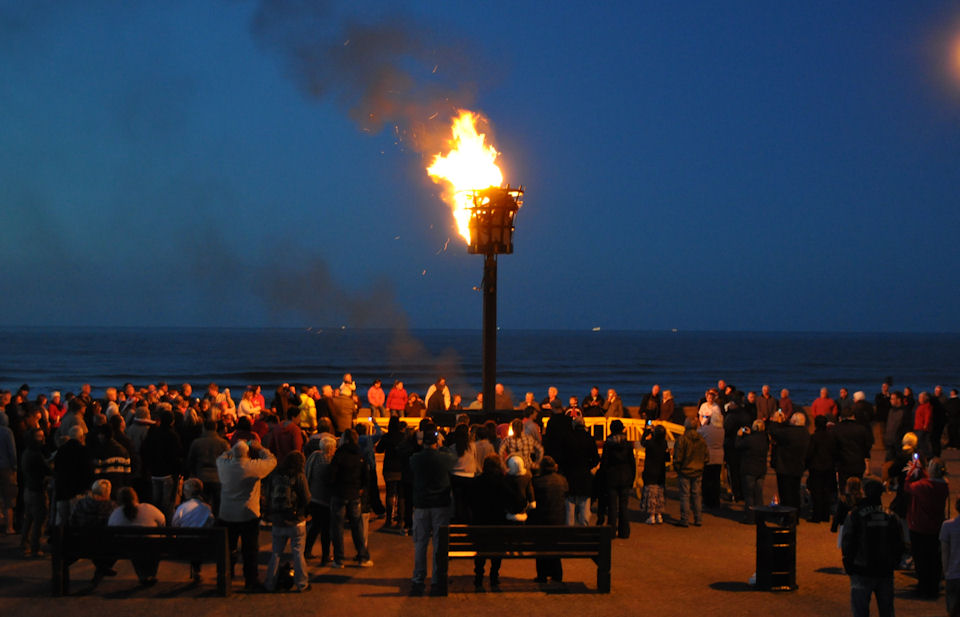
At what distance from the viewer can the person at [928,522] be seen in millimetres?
8984

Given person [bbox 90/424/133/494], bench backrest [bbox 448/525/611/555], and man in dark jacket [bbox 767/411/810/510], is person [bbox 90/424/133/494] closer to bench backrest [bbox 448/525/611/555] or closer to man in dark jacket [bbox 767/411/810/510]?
bench backrest [bbox 448/525/611/555]

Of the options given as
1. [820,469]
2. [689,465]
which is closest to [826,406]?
[820,469]

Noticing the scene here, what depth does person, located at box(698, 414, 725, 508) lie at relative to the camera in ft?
44.8

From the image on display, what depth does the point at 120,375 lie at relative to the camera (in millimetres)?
69500

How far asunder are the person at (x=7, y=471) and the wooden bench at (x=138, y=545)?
11.0ft

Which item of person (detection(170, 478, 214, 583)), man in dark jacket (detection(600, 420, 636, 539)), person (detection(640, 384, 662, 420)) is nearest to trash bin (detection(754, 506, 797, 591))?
man in dark jacket (detection(600, 420, 636, 539))

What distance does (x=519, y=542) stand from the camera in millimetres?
8891

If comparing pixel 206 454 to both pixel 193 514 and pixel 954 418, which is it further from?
pixel 954 418

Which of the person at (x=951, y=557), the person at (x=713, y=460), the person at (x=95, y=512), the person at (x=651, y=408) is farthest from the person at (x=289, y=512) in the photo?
the person at (x=651, y=408)

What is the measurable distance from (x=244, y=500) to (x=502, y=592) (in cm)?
270

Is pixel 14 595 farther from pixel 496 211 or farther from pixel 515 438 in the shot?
pixel 496 211

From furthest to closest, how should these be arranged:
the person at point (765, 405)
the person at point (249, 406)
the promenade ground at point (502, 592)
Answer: the person at point (765, 405) → the person at point (249, 406) → the promenade ground at point (502, 592)

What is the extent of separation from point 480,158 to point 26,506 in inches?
378

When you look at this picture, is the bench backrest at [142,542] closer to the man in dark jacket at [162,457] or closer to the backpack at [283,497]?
the backpack at [283,497]
